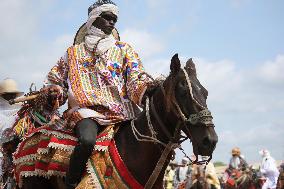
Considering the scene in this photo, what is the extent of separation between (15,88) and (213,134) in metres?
5.74

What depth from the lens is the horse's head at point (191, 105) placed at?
192 inches

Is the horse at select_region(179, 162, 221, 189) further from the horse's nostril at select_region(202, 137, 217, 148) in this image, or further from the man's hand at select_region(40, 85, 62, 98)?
the horse's nostril at select_region(202, 137, 217, 148)

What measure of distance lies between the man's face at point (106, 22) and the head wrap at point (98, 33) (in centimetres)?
4

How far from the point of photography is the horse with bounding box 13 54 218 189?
4.93 metres

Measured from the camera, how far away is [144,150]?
551 cm

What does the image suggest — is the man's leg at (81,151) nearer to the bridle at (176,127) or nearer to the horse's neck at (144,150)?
the horse's neck at (144,150)

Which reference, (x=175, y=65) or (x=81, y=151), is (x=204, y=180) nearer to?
(x=81, y=151)

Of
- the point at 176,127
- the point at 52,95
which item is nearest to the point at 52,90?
the point at 52,95

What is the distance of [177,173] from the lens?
2509 centimetres

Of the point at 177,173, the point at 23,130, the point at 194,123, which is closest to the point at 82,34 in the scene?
the point at 23,130

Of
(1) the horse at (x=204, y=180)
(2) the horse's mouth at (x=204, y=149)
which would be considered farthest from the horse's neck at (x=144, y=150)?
(1) the horse at (x=204, y=180)

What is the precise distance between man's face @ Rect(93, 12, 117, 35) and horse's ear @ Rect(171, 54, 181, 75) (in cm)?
160

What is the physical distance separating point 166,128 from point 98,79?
1392 millimetres

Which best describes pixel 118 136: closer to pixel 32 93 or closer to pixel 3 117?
pixel 32 93
